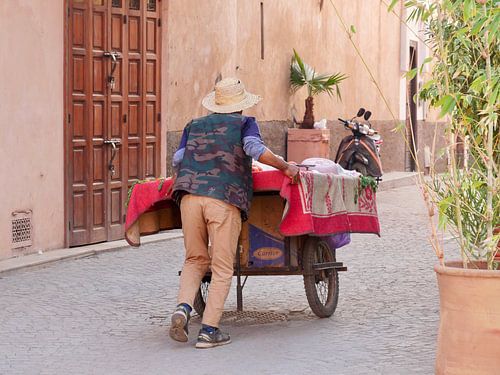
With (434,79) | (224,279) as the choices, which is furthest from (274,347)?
(434,79)

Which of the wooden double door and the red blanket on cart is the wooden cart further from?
the wooden double door

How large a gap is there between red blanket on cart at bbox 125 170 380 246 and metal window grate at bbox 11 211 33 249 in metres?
3.65

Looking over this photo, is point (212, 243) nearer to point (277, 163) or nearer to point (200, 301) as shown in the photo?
point (277, 163)

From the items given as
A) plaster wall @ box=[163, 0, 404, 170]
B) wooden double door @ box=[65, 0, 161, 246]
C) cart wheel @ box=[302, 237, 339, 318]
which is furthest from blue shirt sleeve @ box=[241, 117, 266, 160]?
plaster wall @ box=[163, 0, 404, 170]

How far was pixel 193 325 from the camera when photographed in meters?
8.85

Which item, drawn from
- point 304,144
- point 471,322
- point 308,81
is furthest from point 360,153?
point 471,322

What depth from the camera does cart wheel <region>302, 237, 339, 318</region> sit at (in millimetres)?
8789

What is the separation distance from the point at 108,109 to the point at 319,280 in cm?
536

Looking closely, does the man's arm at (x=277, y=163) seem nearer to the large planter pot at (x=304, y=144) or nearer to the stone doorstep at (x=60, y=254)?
the stone doorstep at (x=60, y=254)

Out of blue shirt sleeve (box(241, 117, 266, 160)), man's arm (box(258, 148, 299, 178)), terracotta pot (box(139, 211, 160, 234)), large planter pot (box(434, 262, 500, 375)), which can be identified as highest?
blue shirt sleeve (box(241, 117, 266, 160))

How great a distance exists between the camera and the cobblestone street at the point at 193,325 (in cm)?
748

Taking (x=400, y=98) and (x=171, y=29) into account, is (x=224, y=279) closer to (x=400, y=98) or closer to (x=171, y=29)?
(x=171, y=29)

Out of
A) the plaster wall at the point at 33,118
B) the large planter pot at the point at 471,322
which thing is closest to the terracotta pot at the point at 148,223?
the large planter pot at the point at 471,322

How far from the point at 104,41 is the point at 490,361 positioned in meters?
8.25
